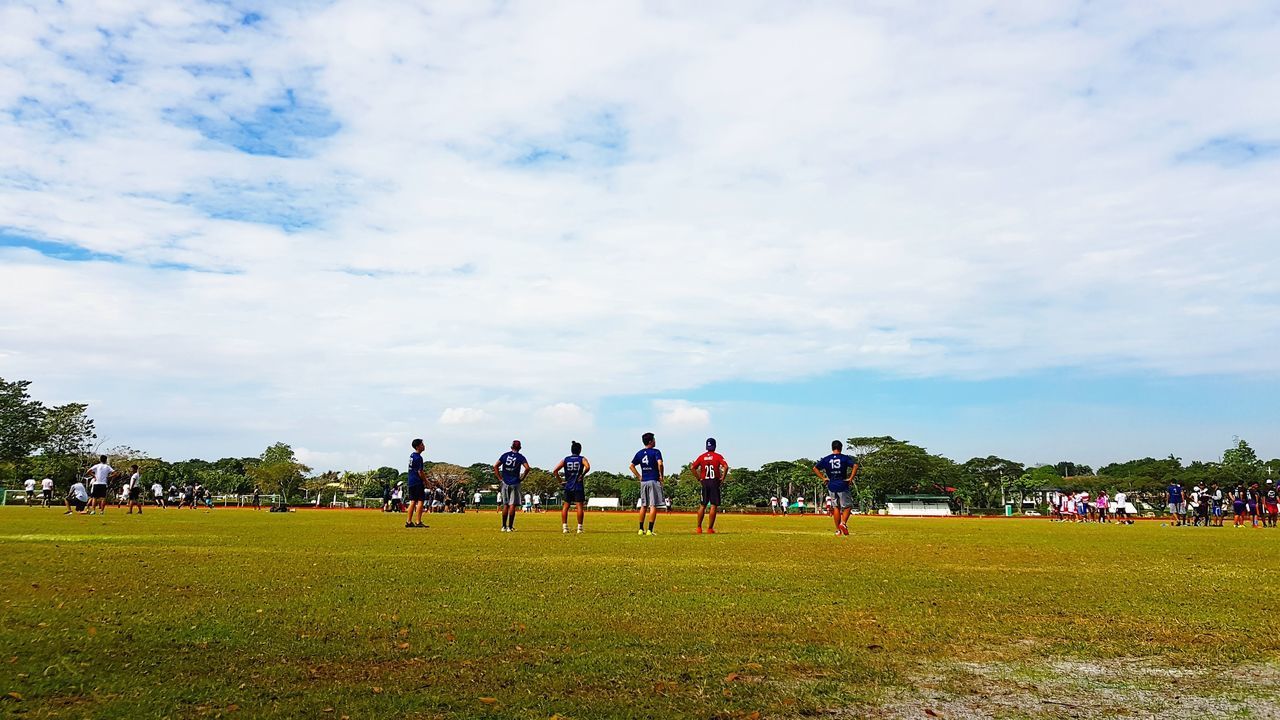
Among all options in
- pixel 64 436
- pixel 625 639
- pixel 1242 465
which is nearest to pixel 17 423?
pixel 64 436

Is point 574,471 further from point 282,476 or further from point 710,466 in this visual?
point 282,476

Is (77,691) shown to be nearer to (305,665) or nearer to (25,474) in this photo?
(305,665)

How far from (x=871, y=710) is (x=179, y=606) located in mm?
5996

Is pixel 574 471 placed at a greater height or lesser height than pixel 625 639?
greater

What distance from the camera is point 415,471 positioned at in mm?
23375

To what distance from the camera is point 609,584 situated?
9711 mm

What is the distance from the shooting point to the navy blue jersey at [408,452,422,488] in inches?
915

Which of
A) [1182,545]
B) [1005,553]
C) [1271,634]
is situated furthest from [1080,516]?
[1271,634]

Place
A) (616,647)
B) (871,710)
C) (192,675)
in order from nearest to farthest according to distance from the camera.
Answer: (871,710) < (192,675) < (616,647)

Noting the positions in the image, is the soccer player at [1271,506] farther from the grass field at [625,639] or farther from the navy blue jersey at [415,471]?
the navy blue jersey at [415,471]

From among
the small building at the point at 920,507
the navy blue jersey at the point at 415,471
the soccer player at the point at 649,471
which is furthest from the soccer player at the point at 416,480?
the small building at the point at 920,507

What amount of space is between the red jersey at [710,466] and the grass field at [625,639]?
8907mm

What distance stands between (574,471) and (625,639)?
1497 centimetres

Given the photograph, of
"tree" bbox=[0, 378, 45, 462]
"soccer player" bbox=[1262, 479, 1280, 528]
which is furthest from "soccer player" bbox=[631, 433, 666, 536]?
"tree" bbox=[0, 378, 45, 462]
